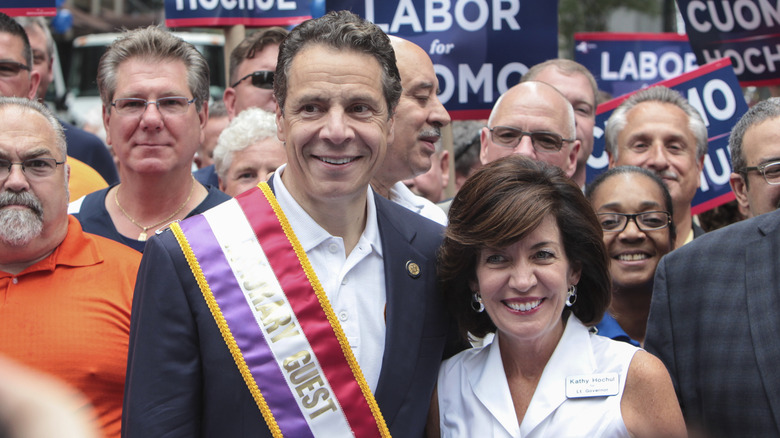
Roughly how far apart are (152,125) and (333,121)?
140 centimetres

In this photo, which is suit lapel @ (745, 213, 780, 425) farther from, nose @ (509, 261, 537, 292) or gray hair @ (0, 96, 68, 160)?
gray hair @ (0, 96, 68, 160)

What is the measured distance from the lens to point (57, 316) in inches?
123

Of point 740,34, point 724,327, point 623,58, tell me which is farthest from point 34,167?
point 623,58

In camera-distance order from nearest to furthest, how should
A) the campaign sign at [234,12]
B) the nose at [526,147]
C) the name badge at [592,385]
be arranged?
the name badge at [592,385], the nose at [526,147], the campaign sign at [234,12]

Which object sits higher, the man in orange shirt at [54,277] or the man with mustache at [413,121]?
the man with mustache at [413,121]

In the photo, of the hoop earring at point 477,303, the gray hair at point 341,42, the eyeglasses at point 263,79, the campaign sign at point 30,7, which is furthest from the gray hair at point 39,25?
the hoop earring at point 477,303

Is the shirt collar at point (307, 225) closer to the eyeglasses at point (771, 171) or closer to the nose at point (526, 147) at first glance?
the nose at point (526, 147)

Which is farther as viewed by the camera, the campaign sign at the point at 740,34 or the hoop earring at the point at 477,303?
the campaign sign at the point at 740,34

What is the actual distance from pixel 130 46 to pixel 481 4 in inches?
82.3

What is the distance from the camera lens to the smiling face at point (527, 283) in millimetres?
2855

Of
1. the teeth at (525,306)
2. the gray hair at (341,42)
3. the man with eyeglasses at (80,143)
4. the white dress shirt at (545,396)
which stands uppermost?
the gray hair at (341,42)

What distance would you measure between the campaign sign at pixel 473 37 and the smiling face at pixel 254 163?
41.3 inches

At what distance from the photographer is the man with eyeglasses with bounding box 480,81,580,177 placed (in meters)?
4.29

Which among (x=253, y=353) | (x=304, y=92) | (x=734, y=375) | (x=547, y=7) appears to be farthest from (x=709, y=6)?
(x=253, y=353)
